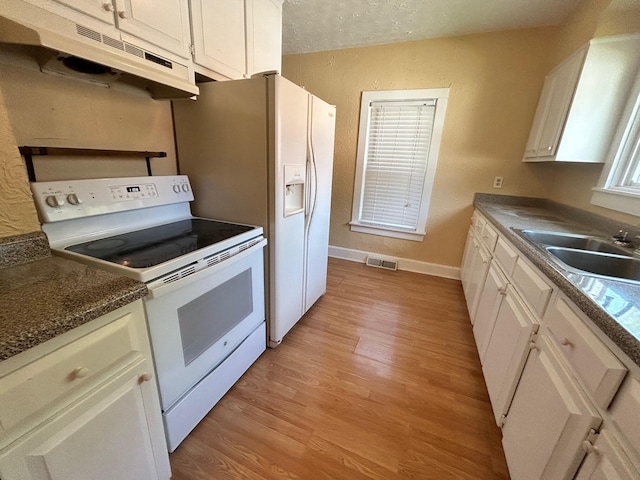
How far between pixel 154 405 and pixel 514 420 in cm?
142

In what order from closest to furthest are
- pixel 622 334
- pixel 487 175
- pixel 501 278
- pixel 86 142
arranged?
pixel 622 334, pixel 86 142, pixel 501 278, pixel 487 175

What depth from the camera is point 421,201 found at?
299 cm

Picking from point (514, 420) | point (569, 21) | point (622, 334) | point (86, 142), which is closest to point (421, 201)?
point (569, 21)

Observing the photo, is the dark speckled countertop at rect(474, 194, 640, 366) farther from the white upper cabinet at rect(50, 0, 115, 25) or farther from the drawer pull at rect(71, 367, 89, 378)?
the white upper cabinet at rect(50, 0, 115, 25)

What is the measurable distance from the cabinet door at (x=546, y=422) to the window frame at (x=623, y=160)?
129 centimetres

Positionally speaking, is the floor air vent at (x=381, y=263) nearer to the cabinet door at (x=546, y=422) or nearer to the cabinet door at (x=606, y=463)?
the cabinet door at (x=546, y=422)

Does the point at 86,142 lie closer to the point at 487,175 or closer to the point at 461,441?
the point at 461,441

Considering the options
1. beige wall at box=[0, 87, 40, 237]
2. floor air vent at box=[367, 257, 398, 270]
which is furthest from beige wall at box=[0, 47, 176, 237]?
floor air vent at box=[367, 257, 398, 270]

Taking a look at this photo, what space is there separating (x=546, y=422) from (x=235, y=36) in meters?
2.43

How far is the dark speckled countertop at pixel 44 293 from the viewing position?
1.86 ft

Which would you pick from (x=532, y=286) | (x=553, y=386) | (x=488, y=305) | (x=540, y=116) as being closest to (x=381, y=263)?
(x=488, y=305)

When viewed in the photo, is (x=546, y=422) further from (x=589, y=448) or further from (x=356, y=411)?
(x=356, y=411)

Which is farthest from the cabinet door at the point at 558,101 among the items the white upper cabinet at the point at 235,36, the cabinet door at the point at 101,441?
the cabinet door at the point at 101,441

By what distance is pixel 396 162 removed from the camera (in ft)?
9.86
